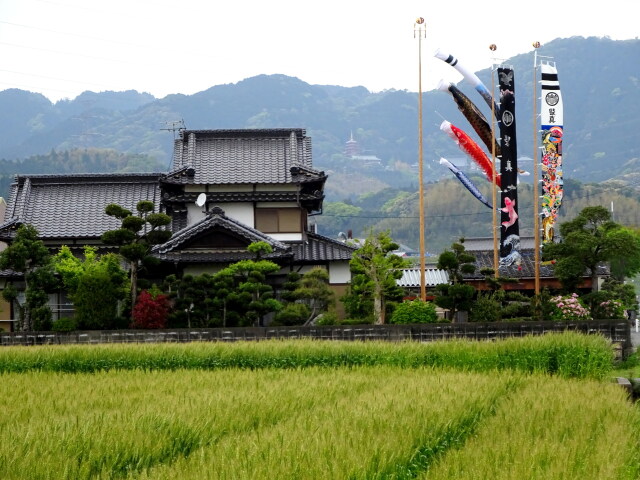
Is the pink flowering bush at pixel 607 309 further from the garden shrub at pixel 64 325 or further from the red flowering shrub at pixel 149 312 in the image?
the garden shrub at pixel 64 325

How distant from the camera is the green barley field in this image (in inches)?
322

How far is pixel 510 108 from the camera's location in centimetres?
3178

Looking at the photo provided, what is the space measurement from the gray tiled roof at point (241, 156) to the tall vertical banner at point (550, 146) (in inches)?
321

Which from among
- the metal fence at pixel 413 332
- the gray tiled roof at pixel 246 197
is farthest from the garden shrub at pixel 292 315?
the gray tiled roof at pixel 246 197

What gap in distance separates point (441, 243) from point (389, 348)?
8237 cm

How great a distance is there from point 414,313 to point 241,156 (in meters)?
11.8

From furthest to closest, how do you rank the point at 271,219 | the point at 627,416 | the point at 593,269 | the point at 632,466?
the point at 271,219 → the point at 593,269 → the point at 627,416 → the point at 632,466

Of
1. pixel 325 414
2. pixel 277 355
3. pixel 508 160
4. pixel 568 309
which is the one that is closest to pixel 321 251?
pixel 508 160

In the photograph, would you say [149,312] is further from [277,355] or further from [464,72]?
[464,72]

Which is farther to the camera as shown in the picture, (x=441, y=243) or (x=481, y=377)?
(x=441, y=243)

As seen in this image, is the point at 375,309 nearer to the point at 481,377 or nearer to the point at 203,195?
the point at 203,195

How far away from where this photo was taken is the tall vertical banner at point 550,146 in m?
33.1

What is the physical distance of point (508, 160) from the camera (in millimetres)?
31875

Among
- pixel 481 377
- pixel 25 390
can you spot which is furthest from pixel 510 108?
pixel 25 390
